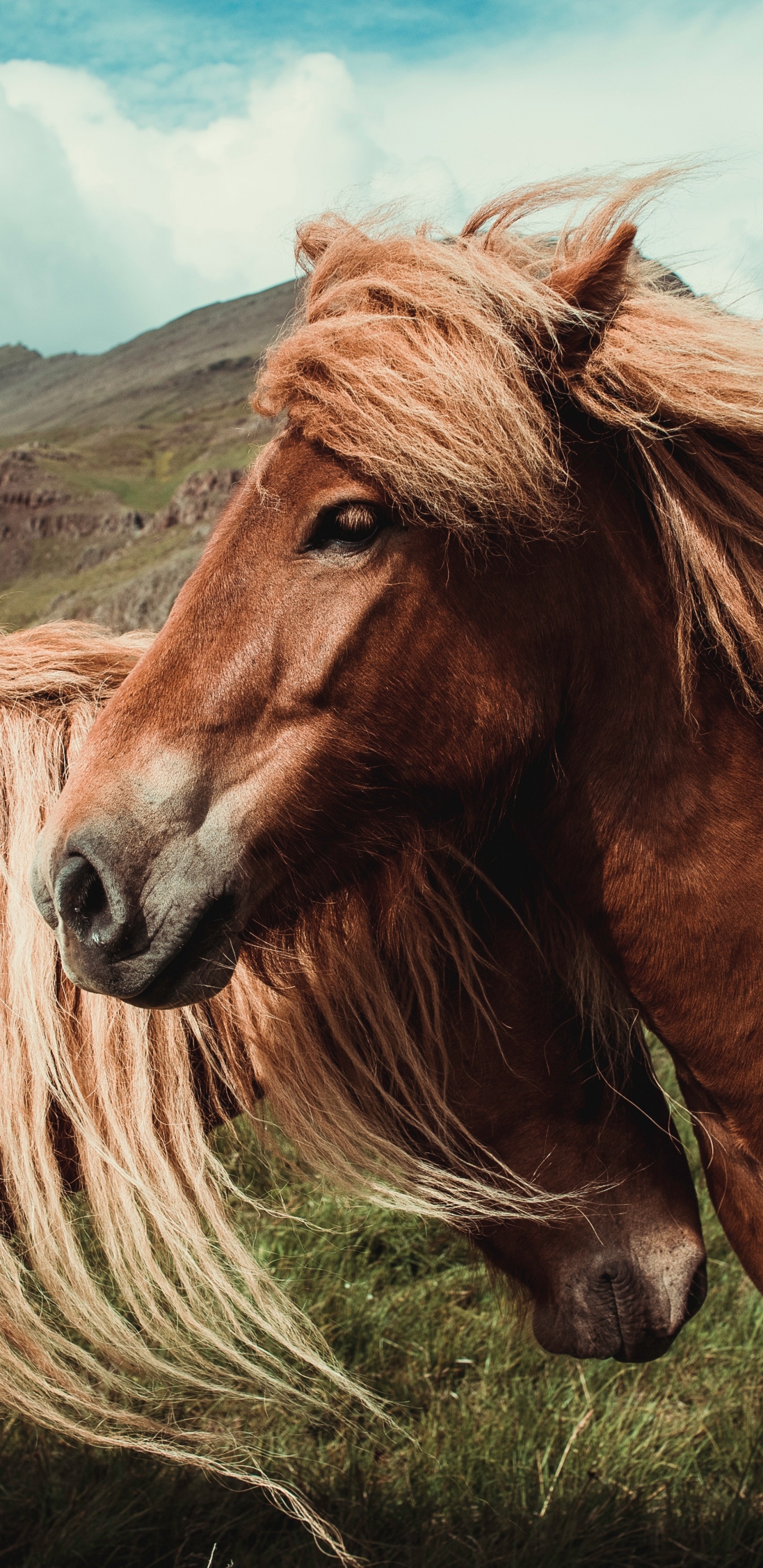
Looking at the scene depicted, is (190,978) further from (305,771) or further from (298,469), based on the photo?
(298,469)

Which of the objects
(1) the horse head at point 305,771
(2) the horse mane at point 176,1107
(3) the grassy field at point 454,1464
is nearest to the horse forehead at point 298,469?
(1) the horse head at point 305,771

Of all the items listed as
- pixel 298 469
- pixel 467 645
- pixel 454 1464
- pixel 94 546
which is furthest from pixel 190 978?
pixel 94 546

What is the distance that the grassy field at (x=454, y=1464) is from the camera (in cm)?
258

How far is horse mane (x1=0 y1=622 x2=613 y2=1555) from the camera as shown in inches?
73.2

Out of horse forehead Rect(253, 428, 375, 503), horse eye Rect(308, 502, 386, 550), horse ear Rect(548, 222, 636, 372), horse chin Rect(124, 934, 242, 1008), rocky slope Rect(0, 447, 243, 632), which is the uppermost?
rocky slope Rect(0, 447, 243, 632)

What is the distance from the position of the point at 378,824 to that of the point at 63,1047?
0.74 m

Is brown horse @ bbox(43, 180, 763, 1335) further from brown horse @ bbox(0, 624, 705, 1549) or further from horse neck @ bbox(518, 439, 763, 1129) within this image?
brown horse @ bbox(0, 624, 705, 1549)

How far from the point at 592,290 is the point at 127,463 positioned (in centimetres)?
3461

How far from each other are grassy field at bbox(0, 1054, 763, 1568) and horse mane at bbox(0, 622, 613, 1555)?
0.32 meters

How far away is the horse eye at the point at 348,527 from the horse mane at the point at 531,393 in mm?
43

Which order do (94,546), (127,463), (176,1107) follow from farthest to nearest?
(127,463) < (94,546) < (176,1107)

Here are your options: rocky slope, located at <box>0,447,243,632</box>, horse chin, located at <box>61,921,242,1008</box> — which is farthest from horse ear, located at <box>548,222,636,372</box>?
horse chin, located at <box>61,921,242,1008</box>

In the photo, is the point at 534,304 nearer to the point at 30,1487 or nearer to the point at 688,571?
the point at 688,571

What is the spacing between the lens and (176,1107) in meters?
1.90
